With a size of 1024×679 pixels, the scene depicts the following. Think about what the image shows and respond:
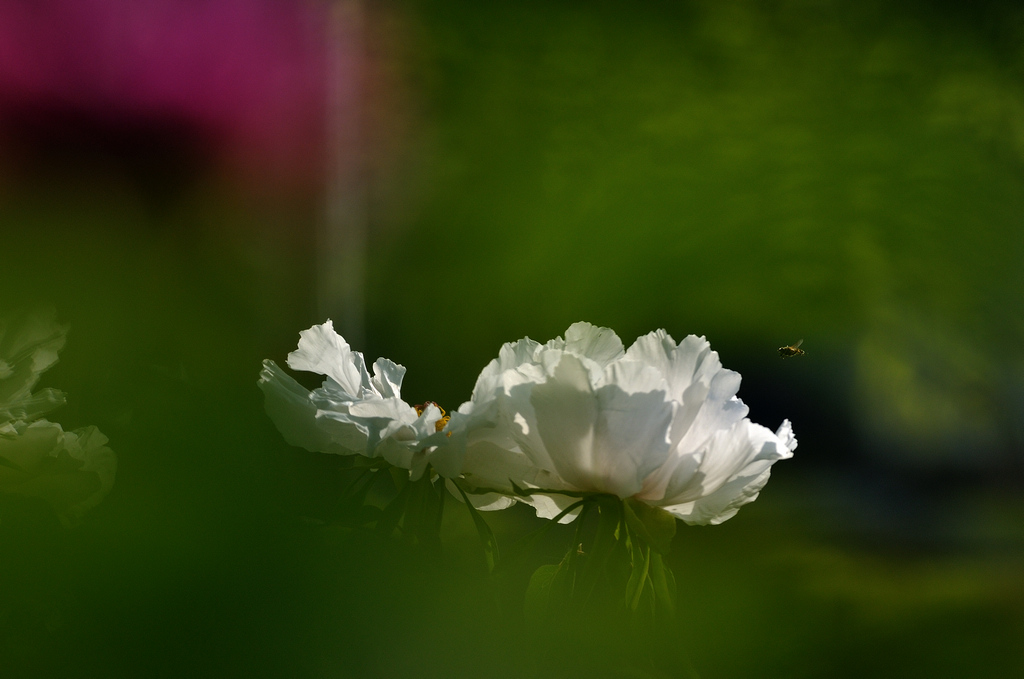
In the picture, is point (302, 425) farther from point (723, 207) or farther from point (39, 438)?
point (723, 207)

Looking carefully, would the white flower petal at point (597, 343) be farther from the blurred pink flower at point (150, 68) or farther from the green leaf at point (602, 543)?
the blurred pink flower at point (150, 68)

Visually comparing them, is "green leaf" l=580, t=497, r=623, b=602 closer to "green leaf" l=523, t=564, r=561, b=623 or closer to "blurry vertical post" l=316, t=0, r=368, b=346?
"green leaf" l=523, t=564, r=561, b=623

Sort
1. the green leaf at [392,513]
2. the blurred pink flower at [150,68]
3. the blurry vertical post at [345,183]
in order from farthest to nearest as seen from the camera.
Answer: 1. the blurry vertical post at [345,183]
2. the blurred pink flower at [150,68]
3. the green leaf at [392,513]

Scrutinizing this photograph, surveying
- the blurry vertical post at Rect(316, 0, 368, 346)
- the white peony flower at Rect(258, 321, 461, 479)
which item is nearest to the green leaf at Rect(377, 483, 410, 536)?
the white peony flower at Rect(258, 321, 461, 479)

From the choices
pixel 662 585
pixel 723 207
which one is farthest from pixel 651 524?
pixel 723 207

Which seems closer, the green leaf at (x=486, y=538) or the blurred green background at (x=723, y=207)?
the green leaf at (x=486, y=538)

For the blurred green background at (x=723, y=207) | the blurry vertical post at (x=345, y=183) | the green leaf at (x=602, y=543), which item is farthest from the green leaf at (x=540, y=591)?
the blurry vertical post at (x=345, y=183)
